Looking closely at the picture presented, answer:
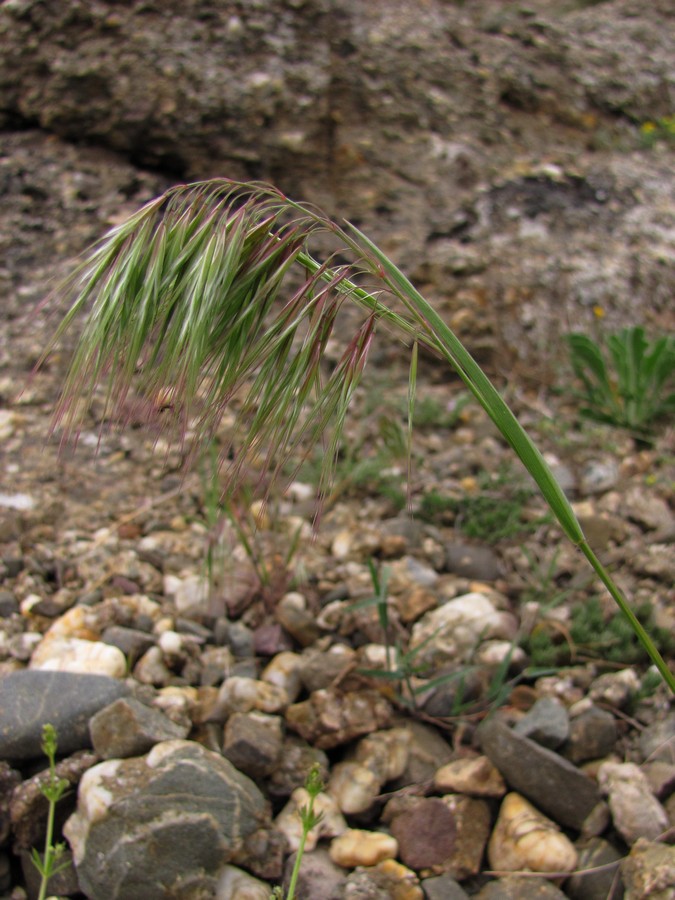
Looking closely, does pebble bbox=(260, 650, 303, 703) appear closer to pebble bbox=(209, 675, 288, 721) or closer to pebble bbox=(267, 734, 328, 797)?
pebble bbox=(209, 675, 288, 721)

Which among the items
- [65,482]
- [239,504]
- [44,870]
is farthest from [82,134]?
[44,870]

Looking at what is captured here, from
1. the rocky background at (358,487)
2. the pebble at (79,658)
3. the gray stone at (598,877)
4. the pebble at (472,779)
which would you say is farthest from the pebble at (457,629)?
the pebble at (79,658)

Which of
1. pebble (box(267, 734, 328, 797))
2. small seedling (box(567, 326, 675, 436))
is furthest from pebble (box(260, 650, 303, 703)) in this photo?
small seedling (box(567, 326, 675, 436))

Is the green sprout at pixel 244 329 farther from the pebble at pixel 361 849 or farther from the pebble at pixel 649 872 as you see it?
the pebble at pixel 361 849

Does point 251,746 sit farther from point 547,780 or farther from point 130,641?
point 547,780

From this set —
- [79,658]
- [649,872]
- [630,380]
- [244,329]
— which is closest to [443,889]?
[649,872]
